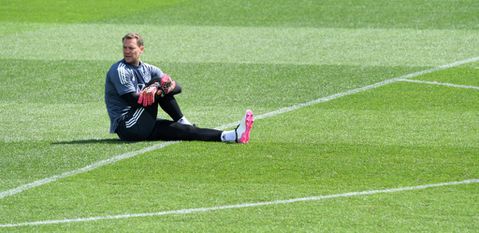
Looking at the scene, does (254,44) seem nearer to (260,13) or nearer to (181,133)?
(260,13)

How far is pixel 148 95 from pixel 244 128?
44.1 inches

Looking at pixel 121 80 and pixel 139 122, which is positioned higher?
pixel 121 80

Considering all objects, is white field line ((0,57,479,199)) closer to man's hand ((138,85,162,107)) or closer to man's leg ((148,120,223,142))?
man's leg ((148,120,223,142))

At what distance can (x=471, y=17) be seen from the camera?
2611cm

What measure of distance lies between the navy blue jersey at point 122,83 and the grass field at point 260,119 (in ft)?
1.30

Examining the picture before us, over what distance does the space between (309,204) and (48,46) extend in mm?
12149

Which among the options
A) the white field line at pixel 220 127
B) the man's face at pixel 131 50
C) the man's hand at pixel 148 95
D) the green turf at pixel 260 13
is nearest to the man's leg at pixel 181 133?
the white field line at pixel 220 127

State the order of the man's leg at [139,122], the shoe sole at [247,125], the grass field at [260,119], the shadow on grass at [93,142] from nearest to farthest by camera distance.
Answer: the grass field at [260,119], the shoe sole at [247,125], the man's leg at [139,122], the shadow on grass at [93,142]

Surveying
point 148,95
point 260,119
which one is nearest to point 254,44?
point 260,119

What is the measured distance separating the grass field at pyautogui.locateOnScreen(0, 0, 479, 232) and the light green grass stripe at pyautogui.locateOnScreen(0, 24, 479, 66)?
0.04 metres

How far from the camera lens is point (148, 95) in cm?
1449

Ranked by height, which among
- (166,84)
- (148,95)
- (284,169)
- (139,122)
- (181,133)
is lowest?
(284,169)

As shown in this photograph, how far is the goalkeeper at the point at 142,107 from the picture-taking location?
575 inches

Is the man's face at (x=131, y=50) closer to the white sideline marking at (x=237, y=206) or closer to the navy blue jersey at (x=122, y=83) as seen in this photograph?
the navy blue jersey at (x=122, y=83)
